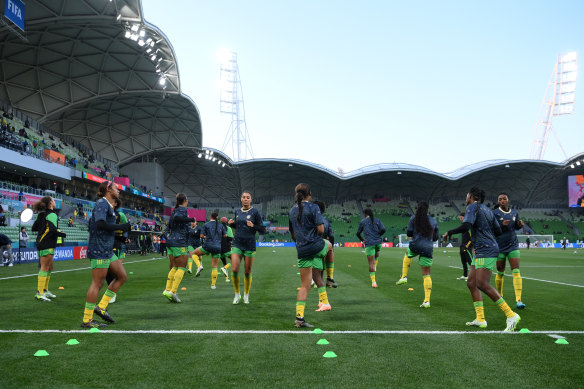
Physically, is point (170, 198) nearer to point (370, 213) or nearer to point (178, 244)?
point (370, 213)

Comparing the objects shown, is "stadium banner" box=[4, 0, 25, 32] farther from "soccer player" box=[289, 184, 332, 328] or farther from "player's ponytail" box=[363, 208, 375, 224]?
"soccer player" box=[289, 184, 332, 328]

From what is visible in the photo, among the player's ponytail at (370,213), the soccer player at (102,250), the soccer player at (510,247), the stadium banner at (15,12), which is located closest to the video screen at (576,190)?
the player's ponytail at (370,213)

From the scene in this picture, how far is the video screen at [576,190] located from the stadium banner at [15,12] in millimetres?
69964

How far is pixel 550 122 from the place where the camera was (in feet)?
269

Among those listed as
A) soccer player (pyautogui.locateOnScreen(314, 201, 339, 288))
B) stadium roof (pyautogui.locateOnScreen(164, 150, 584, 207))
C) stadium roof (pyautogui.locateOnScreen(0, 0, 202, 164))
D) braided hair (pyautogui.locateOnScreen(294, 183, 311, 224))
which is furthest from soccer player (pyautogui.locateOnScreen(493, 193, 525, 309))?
stadium roof (pyautogui.locateOnScreen(164, 150, 584, 207))

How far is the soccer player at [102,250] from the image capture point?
5.86 metres

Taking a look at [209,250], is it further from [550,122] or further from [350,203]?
[550,122]

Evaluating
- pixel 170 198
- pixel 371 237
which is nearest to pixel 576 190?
pixel 170 198

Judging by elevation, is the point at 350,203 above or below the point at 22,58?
below

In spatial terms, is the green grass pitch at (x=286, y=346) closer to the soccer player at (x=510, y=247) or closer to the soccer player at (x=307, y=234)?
the soccer player at (x=510, y=247)

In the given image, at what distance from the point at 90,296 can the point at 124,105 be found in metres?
45.3

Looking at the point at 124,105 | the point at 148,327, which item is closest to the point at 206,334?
the point at 148,327

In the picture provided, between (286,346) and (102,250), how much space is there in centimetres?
313

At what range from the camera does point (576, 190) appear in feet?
202
